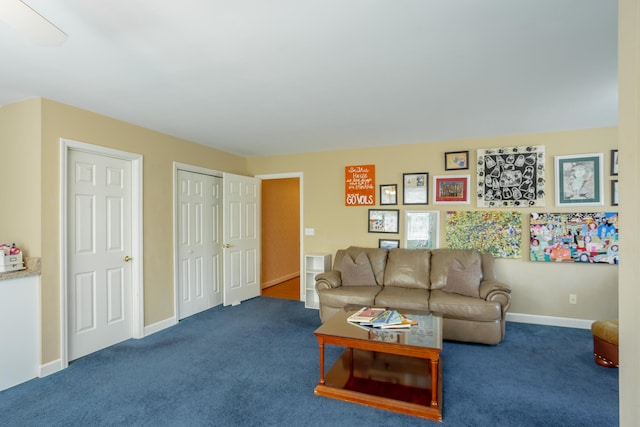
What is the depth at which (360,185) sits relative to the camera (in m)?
4.73

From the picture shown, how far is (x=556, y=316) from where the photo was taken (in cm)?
384

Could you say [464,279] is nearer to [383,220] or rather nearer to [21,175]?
[383,220]

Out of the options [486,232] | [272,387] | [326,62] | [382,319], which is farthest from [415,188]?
[272,387]

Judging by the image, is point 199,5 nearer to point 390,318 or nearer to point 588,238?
point 390,318

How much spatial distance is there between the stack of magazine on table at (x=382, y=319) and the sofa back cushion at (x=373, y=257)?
1.24 m

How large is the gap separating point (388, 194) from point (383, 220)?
38 centimetres

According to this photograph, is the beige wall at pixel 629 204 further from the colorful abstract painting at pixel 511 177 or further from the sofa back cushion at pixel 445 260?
the colorful abstract painting at pixel 511 177

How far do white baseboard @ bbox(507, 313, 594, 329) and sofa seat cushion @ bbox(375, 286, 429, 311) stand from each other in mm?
1299

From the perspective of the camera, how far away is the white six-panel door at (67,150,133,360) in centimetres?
300

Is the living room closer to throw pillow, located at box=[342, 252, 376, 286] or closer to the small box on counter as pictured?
the small box on counter

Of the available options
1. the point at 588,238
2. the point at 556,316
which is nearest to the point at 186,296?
the point at 556,316

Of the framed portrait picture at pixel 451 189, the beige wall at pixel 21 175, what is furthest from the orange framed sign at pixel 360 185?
the beige wall at pixel 21 175

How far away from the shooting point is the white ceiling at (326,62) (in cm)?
166

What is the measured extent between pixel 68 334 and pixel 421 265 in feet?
12.3
